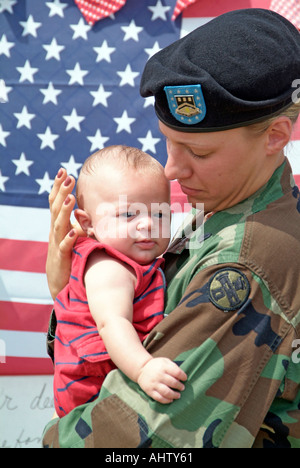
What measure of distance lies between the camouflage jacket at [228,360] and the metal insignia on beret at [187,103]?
0.86ft

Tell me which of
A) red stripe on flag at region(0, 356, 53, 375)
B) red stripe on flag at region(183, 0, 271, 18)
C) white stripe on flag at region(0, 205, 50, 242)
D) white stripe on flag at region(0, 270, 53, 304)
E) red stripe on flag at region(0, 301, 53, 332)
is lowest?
red stripe on flag at region(0, 356, 53, 375)

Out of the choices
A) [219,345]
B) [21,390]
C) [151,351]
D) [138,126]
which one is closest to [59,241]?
[151,351]

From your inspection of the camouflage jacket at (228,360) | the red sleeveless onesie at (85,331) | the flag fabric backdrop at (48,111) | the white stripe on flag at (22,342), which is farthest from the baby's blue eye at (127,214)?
the white stripe on flag at (22,342)

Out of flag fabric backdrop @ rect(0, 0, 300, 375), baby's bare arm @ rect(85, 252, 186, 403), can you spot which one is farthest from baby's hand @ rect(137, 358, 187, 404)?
flag fabric backdrop @ rect(0, 0, 300, 375)

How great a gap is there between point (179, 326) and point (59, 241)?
0.56m

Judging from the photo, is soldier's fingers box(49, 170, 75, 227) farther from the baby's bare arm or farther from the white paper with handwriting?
the white paper with handwriting

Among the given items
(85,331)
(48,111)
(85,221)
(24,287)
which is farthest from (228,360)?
(48,111)

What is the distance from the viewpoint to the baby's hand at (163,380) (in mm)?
1132

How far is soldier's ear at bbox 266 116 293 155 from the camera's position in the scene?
1.29 metres

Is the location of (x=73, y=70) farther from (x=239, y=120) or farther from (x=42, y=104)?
(x=239, y=120)

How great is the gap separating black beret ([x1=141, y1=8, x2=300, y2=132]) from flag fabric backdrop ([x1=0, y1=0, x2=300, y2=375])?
5.00ft

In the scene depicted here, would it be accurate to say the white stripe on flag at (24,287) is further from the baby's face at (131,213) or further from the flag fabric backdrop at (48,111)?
the baby's face at (131,213)

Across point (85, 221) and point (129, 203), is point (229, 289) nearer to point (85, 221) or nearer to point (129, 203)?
point (129, 203)

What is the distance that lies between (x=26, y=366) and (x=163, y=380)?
195 cm
